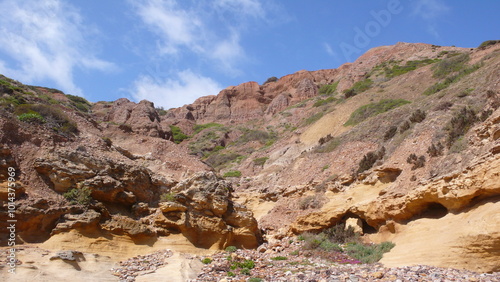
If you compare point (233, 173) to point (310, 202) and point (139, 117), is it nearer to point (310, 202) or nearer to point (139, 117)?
point (310, 202)

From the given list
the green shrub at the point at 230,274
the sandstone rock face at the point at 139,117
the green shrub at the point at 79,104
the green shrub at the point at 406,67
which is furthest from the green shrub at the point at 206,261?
the green shrub at the point at 79,104

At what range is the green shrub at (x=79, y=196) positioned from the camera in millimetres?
10137

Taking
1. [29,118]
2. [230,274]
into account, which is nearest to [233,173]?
[29,118]

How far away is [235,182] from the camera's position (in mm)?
25484

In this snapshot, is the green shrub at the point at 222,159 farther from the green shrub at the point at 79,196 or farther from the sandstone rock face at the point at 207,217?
the green shrub at the point at 79,196

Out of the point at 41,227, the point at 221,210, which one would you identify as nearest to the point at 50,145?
the point at 41,227

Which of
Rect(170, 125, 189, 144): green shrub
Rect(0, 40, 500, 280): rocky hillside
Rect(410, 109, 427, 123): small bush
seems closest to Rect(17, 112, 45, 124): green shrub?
Rect(0, 40, 500, 280): rocky hillside

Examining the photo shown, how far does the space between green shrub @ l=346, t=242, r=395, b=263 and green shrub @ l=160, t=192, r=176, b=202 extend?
647 cm

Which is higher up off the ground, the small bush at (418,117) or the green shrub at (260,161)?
the green shrub at (260,161)

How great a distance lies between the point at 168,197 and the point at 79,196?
3074 millimetres

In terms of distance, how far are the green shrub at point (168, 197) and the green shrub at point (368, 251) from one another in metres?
6.47

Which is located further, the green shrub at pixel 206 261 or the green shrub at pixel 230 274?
the green shrub at pixel 206 261

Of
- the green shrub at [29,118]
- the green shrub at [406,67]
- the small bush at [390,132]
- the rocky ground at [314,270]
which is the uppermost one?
the green shrub at [406,67]

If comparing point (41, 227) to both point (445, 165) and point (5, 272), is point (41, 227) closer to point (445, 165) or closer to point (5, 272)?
point (5, 272)
